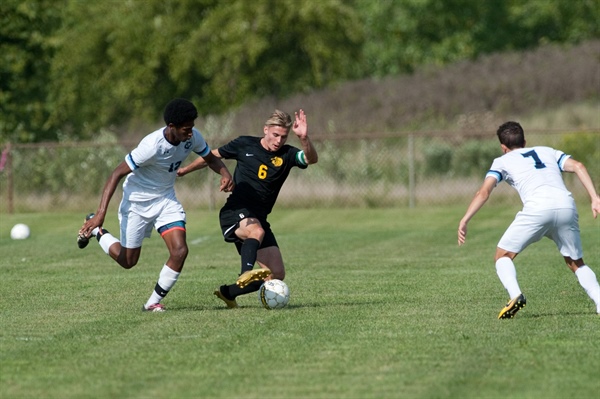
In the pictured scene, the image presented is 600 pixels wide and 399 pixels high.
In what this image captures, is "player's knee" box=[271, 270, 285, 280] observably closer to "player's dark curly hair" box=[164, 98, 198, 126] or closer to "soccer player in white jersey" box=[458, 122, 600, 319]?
"player's dark curly hair" box=[164, 98, 198, 126]

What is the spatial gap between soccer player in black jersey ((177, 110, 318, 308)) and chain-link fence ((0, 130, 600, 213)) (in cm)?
1624

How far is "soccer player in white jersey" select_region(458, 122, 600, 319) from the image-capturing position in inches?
384

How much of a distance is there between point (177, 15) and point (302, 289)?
86.9 ft

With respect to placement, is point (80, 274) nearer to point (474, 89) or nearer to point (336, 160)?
point (336, 160)

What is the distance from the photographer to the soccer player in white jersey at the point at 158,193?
10.5 m

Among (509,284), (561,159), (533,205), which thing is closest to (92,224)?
(509,284)

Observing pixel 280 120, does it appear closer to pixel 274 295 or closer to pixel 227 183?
pixel 227 183

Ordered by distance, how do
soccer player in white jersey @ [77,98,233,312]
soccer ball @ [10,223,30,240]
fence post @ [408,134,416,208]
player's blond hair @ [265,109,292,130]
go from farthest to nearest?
fence post @ [408,134,416,208] < soccer ball @ [10,223,30,240] < player's blond hair @ [265,109,292,130] < soccer player in white jersey @ [77,98,233,312]

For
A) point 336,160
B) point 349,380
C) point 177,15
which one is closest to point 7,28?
point 177,15

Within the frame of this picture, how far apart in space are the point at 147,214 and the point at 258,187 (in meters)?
1.06

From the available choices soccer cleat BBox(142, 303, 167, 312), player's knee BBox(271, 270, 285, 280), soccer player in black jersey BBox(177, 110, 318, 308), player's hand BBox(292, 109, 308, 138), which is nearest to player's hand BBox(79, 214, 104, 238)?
soccer cleat BBox(142, 303, 167, 312)

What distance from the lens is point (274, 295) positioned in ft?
34.9

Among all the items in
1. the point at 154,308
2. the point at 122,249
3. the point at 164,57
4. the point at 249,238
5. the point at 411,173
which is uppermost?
the point at 164,57

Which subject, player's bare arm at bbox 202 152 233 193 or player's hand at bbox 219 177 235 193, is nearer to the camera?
player's hand at bbox 219 177 235 193
